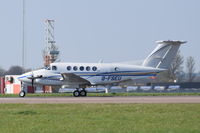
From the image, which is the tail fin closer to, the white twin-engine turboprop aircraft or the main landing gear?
the white twin-engine turboprop aircraft

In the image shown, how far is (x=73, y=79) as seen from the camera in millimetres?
43344

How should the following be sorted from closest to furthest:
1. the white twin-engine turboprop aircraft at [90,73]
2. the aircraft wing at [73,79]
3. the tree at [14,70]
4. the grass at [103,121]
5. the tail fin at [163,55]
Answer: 1. the grass at [103,121]
2. the aircraft wing at [73,79]
3. the white twin-engine turboprop aircraft at [90,73]
4. the tail fin at [163,55]
5. the tree at [14,70]

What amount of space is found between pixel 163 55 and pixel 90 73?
283 inches

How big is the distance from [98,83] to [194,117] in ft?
81.3

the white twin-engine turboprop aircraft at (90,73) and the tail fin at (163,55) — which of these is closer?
the white twin-engine turboprop aircraft at (90,73)

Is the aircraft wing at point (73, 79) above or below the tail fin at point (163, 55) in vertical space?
below

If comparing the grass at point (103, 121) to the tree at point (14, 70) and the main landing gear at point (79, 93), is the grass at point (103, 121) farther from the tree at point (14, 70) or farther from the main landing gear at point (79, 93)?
the tree at point (14, 70)

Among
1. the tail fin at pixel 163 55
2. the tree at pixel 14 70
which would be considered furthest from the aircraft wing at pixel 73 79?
the tree at pixel 14 70

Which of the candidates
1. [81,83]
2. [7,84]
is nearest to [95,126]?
[81,83]

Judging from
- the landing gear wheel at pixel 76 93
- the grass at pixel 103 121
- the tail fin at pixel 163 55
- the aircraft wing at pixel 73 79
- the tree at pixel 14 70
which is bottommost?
the grass at pixel 103 121

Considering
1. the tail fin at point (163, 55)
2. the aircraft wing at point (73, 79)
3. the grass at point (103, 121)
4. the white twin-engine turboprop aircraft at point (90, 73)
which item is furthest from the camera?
the tail fin at point (163, 55)

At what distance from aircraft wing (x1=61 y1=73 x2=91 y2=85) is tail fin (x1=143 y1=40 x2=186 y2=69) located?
597cm

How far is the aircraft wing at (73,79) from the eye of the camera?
42656 mm

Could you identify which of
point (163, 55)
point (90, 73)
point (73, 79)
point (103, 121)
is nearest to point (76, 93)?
point (73, 79)
